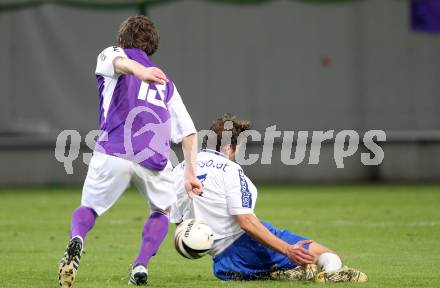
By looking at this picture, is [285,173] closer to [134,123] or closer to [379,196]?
[379,196]

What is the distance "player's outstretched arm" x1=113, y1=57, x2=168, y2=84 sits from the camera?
6.85 m

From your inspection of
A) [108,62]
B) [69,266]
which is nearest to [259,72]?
[108,62]

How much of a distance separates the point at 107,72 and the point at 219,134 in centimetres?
122

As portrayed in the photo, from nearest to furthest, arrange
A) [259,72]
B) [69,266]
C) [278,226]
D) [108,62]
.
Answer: [69,266] → [108,62] → [278,226] → [259,72]

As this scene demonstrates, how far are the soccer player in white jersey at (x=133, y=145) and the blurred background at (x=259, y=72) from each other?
480 inches

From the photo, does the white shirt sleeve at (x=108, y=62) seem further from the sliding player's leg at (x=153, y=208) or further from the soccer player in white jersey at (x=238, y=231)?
the soccer player in white jersey at (x=238, y=231)

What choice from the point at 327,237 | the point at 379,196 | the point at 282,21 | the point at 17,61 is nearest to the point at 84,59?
the point at 17,61

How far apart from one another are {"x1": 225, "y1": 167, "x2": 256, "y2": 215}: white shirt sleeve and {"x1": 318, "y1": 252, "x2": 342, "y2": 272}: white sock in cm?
65

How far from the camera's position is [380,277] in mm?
8297

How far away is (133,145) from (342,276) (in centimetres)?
189

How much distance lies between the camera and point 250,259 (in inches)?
320

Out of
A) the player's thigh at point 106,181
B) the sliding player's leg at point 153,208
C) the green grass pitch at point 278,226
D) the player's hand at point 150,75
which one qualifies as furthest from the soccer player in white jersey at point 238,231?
the player's hand at point 150,75

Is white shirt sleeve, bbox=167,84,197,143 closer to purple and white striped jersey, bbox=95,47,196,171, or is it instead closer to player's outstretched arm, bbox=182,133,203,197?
player's outstretched arm, bbox=182,133,203,197

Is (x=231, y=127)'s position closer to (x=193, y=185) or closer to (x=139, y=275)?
(x=193, y=185)
